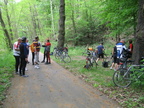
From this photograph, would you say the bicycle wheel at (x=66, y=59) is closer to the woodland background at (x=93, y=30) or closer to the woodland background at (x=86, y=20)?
the woodland background at (x=93, y=30)

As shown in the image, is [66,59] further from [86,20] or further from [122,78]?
[86,20]

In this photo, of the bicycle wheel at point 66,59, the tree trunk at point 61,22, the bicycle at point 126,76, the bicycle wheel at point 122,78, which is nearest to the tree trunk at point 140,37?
the bicycle at point 126,76

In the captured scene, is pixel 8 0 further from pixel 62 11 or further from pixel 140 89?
pixel 140 89

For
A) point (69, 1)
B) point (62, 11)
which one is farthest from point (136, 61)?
point (69, 1)

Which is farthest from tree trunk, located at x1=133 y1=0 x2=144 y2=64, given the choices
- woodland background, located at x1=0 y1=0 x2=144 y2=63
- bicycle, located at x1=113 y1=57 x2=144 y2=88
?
bicycle, located at x1=113 y1=57 x2=144 y2=88

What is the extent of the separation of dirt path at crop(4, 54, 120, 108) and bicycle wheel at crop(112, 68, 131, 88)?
119 centimetres

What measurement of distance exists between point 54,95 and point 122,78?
2937mm

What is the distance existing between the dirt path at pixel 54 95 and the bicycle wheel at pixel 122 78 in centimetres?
119

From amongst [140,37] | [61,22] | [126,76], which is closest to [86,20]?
[61,22]

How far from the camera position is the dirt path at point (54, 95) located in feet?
11.8

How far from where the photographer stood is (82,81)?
224 inches

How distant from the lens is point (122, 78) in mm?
5008

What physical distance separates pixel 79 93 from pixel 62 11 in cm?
1003

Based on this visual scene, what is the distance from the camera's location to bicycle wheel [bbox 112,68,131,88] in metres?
4.93
